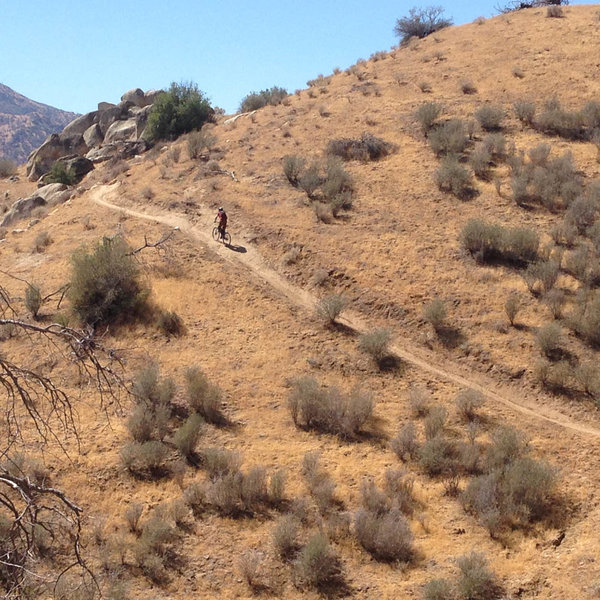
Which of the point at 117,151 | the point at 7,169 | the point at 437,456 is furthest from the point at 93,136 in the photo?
the point at 437,456

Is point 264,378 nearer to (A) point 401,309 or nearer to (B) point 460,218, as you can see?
(A) point 401,309

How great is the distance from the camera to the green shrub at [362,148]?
27.4 meters

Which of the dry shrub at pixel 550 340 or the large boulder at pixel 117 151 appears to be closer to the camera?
the dry shrub at pixel 550 340

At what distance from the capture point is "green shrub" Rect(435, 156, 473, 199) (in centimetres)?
2336

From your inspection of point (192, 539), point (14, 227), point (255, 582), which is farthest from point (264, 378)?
point (14, 227)

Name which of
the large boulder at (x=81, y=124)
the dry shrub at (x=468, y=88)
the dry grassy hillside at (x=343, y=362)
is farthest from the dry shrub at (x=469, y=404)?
the large boulder at (x=81, y=124)

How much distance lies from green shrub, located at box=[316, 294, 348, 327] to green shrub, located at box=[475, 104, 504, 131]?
48.1ft

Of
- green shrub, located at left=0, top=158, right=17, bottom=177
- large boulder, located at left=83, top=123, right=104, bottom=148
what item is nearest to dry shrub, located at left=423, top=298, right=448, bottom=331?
large boulder, located at left=83, top=123, right=104, bottom=148

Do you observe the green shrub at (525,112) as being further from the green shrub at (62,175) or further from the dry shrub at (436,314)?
the green shrub at (62,175)

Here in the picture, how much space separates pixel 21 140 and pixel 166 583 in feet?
448

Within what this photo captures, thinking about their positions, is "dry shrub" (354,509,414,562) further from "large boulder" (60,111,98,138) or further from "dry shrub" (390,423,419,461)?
"large boulder" (60,111,98,138)

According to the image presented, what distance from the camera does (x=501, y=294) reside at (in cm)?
1794

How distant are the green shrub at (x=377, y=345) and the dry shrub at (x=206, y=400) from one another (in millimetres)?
4117

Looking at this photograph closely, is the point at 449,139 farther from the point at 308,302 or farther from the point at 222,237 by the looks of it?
the point at 308,302
